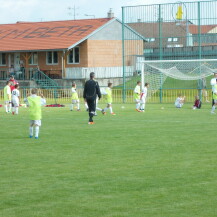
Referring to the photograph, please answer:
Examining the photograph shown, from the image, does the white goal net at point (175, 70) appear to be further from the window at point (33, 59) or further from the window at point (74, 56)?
the window at point (33, 59)

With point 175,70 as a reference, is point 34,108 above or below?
below

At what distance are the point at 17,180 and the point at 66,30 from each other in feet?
158

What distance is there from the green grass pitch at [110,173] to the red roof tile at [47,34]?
3567 centimetres

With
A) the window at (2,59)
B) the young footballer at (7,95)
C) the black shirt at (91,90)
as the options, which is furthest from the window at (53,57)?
the black shirt at (91,90)

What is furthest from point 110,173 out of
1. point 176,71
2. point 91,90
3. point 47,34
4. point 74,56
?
point 47,34

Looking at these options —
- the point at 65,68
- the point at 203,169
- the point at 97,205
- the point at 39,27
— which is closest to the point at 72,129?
the point at 203,169

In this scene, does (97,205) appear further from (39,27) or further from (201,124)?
(39,27)

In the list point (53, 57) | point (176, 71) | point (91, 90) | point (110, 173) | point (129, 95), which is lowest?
point (110, 173)

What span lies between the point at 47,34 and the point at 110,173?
48071 mm

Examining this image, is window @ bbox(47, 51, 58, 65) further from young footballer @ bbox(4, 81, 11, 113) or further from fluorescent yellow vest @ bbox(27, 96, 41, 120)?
fluorescent yellow vest @ bbox(27, 96, 41, 120)

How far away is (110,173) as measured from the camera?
1171cm

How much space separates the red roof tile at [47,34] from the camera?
55594 millimetres

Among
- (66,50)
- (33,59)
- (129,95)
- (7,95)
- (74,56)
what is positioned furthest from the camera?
(33,59)

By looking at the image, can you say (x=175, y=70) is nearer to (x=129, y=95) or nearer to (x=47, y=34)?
(x=129, y=95)
